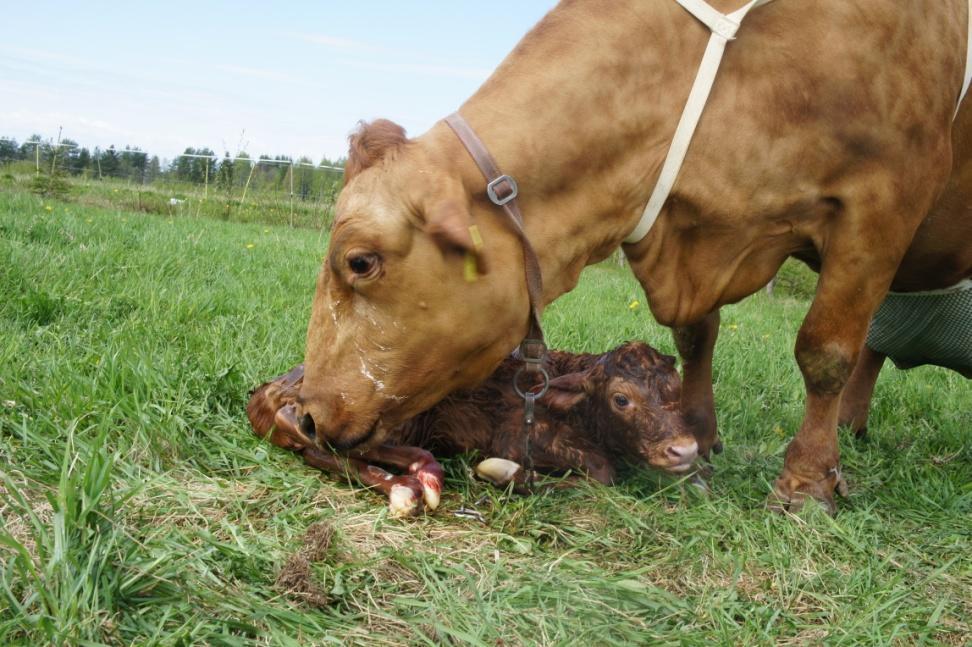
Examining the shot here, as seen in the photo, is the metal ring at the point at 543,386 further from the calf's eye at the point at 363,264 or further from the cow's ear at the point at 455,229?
the calf's eye at the point at 363,264

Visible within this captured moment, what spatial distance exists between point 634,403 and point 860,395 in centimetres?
210

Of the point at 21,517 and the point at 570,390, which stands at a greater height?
the point at 570,390

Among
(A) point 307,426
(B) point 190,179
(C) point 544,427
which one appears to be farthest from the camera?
(B) point 190,179

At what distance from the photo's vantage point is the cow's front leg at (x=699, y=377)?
12.9ft

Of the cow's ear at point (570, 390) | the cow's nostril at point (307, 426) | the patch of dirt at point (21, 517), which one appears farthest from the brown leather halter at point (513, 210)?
the patch of dirt at point (21, 517)

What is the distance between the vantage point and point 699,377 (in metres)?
4.04

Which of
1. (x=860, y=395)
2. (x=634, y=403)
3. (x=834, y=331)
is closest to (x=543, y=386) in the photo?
(x=634, y=403)

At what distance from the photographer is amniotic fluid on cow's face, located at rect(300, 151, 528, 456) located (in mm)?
2736

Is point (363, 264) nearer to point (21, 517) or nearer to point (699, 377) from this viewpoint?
point (21, 517)

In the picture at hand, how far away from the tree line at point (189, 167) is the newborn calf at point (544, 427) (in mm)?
15491

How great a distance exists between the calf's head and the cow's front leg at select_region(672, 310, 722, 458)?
0.69 metres

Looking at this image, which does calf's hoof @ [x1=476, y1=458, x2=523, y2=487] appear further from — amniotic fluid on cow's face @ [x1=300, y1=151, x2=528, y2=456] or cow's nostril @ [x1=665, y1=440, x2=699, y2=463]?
cow's nostril @ [x1=665, y1=440, x2=699, y2=463]

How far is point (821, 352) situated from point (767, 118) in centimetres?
90

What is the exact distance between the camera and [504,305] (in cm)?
286
